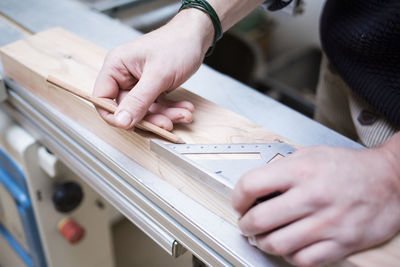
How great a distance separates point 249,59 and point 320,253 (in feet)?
5.17

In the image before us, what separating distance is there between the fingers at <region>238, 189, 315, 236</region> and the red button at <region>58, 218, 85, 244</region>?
2.12 feet

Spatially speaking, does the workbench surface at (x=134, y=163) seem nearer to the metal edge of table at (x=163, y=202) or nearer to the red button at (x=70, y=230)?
the metal edge of table at (x=163, y=202)

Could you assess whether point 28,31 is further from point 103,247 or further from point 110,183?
point 103,247

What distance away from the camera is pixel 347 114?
899mm

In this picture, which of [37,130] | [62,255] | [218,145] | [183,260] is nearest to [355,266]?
[218,145]

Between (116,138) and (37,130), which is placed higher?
(116,138)

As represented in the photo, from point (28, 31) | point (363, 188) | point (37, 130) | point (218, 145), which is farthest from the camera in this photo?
point (28, 31)

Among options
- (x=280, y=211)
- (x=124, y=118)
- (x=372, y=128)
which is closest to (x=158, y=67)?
(x=124, y=118)

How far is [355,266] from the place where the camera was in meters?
0.43

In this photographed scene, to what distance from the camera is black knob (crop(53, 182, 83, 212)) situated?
861mm

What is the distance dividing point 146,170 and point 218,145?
0.43 feet

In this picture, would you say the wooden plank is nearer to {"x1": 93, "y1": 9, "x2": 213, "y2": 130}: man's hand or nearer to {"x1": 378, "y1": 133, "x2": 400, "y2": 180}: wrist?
{"x1": 93, "y1": 9, "x2": 213, "y2": 130}: man's hand

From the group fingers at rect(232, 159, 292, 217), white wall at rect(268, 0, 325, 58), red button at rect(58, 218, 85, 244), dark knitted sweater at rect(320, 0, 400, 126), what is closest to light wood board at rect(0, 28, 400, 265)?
fingers at rect(232, 159, 292, 217)

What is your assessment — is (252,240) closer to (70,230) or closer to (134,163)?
(134,163)
